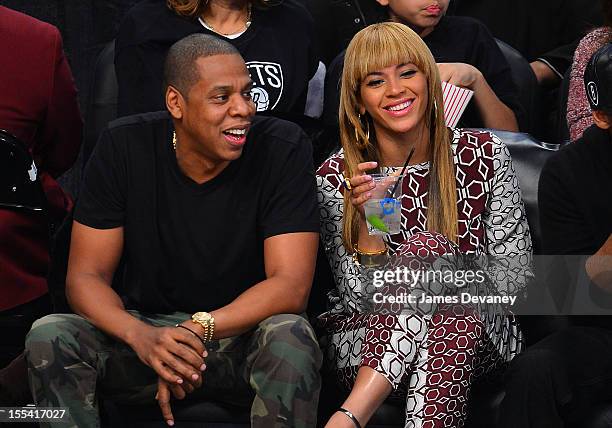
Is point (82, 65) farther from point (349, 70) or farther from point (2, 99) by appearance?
point (349, 70)

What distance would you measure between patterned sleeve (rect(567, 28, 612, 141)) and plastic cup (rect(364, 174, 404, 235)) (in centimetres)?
81

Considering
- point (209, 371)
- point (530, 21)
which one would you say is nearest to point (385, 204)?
point (209, 371)

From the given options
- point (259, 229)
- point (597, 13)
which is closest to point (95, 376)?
point (259, 229)

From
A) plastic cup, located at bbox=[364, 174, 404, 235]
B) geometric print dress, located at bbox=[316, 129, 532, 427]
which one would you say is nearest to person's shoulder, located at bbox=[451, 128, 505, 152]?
geometric print dress, located at bbox=[316, 129, 532, 427]

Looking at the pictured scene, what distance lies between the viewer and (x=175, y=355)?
10.00ft

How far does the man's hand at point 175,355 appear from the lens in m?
3.03

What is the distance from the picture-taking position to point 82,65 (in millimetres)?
4848

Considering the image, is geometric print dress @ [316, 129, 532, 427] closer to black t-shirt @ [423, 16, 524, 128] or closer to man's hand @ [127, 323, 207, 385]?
man's hand @ [127, 323, 207, 385]

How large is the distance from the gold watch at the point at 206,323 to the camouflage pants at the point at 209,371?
102mm

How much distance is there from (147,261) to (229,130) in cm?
41

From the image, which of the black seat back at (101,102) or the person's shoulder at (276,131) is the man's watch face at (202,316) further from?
the black seat back at (101,102)

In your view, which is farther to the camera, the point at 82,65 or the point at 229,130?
the point at 82,65

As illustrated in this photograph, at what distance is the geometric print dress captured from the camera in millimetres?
3025

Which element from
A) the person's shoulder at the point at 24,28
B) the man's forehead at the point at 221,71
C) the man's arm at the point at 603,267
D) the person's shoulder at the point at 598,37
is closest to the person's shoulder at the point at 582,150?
the man's arm at the point at 603,267
